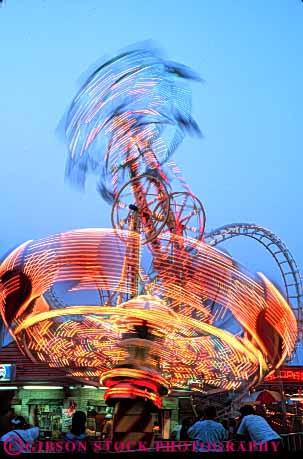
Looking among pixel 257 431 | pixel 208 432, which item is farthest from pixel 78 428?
pixel 257 431

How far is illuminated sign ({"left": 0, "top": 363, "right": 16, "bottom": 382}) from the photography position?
19750mm

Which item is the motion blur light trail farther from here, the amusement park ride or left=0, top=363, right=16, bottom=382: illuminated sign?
left=0, top=363, right=16, bottom=382: illuminated sign

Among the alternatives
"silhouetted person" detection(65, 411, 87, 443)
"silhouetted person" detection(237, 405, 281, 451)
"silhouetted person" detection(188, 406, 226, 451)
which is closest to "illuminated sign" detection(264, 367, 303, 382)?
"silhouetted person" detection(188, 406, 226, 451)

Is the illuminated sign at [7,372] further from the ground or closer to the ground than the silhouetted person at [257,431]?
further from the ground

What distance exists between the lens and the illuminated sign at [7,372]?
19.8 meters

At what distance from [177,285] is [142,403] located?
97.5 inches

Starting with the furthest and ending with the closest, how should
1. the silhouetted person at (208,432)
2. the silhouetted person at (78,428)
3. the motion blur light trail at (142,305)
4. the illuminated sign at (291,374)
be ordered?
the illuminated sign at (291,374) < the motion blur light trail at (142,305) < the silhouetted person at (208,432) < the silhouetted person at (78,428)

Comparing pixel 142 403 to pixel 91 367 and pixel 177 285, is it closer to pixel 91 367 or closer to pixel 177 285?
pixel 177 285

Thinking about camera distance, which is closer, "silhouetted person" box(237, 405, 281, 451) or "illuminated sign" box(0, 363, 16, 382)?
"silhouetted person" box(237, 405, 281, 451)

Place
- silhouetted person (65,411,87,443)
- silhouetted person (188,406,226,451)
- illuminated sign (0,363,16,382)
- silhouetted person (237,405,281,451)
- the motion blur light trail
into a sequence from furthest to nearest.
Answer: illuminated sign (0,363,16,382) < the motion blur light trail < silhouetted person (188,406,226,451) < silhouetted person (237,405,281,451) < silhouetted person (65,411,87,443)

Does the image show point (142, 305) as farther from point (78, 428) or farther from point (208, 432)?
point (78, 428)

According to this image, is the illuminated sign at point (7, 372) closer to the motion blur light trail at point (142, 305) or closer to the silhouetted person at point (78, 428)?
the motion blur light trail at point (142, 305)

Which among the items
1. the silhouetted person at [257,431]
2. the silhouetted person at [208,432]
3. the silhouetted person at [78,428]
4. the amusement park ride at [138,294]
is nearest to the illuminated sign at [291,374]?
the amusement park ride at [138,294]

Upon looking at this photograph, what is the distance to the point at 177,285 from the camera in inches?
417
